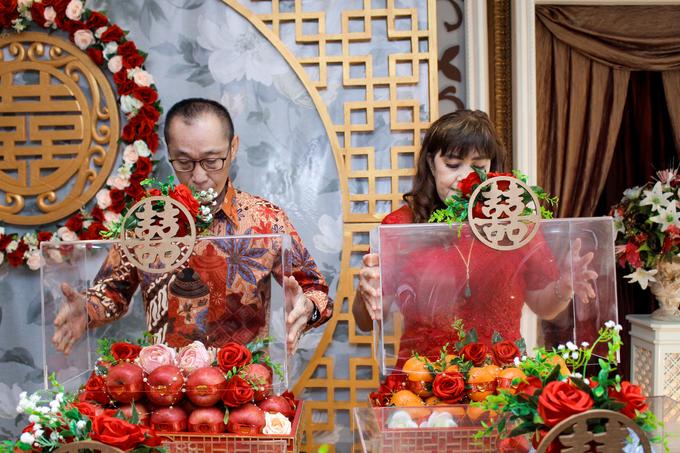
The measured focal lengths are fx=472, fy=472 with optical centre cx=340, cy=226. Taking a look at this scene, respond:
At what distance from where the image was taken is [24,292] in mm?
2248

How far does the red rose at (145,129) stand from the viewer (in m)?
2.14

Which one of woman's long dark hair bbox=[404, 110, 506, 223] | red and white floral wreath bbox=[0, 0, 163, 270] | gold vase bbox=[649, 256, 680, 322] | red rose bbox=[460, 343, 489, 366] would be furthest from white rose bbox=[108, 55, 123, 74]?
gold vase bbox=[649, 256, 680, 322]

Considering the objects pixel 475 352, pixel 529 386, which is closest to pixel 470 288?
pixel 475 352

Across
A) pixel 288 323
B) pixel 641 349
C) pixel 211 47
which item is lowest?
pixel 641 349

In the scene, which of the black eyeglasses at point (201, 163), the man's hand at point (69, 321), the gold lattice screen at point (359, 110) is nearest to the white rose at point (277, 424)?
the man's hand at point (69, 321)

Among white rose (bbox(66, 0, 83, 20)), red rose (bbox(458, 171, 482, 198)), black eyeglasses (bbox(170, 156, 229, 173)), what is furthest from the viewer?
white rose (bbox(66, 0, 83, 20))

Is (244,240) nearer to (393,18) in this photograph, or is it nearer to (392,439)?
(392,439)

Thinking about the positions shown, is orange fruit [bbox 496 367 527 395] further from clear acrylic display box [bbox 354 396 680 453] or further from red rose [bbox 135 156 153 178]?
red rose [bbox 135 156 153 178]

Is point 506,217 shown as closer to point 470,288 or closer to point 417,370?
point 470,288

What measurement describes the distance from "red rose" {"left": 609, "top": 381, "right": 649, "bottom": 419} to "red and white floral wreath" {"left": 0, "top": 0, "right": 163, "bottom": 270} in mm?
1991

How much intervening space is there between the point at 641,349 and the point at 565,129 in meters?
1.26

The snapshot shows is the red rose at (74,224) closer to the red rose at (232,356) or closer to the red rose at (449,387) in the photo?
the red rose at (232,356)

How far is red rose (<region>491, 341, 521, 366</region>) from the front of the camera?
1.00 m

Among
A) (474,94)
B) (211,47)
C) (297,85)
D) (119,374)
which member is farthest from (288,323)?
(474,94)
